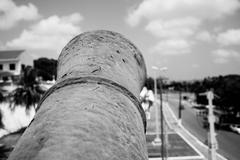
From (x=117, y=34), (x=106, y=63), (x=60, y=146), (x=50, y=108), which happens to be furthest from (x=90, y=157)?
(x=117, y=34)

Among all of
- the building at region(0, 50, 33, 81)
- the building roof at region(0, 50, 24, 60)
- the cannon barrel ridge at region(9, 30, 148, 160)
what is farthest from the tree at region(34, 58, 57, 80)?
the cannon barrel ridge at region(9, 30, 148, 160)

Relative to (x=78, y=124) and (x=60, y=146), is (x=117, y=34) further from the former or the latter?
(x=60, y=146)

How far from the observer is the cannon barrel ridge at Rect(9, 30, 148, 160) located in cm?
133

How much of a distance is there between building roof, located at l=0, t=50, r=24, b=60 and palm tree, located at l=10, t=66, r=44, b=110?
16.1 meters

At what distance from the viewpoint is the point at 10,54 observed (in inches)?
1603

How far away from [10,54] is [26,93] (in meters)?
19.3

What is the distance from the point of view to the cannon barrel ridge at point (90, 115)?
1.33 metres

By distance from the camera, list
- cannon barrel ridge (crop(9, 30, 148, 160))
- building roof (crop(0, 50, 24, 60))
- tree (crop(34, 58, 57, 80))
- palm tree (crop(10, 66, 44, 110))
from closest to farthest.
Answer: cannon barrel ridge (crop(9, 30, 148, 160)) < palm tree (crop(10, 66, 44, 110)) < building roof (crop(0, 50, 24, 60)) < tree (crop(34, 58, 57, 80))

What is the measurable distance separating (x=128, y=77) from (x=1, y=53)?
44.4 m

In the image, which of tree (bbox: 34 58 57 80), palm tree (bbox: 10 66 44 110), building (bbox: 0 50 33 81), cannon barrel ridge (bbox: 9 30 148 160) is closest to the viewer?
cannon barrel ridge (bbox: 9 30 148 160)

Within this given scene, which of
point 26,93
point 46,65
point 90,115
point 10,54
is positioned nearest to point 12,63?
point 10,54

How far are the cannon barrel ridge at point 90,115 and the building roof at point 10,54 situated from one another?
1604 inches

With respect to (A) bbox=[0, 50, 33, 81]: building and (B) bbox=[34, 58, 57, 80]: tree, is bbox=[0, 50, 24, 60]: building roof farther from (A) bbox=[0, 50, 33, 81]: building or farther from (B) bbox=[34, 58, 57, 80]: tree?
(B) bbox=[34, 58, 57, 80]: tree

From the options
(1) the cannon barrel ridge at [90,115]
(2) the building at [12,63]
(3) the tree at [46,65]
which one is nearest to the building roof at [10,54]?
(2) the building at [12,63]
